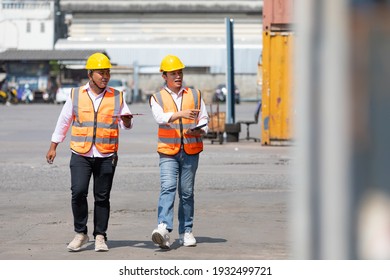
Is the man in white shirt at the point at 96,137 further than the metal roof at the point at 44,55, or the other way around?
the metal roof at the point at 44,55

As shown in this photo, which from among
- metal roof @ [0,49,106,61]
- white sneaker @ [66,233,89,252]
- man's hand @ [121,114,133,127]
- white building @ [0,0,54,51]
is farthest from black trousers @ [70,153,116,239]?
white building @ [0,0,54,51]

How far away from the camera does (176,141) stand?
402 inches

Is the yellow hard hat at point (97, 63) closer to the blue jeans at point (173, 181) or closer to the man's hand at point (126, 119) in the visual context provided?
the man's hand at point (126, 119)

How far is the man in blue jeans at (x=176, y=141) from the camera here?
10188 millimetres

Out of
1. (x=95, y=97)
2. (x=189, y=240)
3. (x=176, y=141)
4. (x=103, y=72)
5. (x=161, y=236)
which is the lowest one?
(x=189, y=240)

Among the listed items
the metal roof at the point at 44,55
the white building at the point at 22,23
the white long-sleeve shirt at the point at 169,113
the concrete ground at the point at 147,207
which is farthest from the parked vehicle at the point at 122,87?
the white long-sleeve shirt at the point at 169,113

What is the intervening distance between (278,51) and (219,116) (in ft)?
15.4

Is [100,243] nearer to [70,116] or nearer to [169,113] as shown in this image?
[70,116]

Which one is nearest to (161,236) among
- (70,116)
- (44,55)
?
(70,116)

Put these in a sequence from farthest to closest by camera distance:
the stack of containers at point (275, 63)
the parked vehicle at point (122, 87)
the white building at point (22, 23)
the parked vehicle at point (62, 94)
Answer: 1. the white building at point (22, 23)
2. the parked vehicle at point (62, 94)
3. the parked vehicle at point (122, 87)
4. the stack of containers at point (275, 63)

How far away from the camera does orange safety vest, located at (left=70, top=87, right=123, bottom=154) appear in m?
10.1

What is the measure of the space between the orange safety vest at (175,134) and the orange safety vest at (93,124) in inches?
15.9

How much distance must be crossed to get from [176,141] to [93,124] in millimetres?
739
